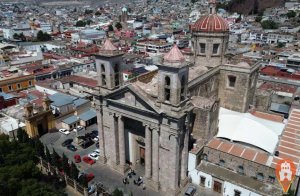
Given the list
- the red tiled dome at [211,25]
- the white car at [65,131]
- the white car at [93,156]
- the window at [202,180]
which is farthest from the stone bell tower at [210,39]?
the white car at [65,131]

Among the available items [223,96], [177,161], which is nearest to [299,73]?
[223,96]

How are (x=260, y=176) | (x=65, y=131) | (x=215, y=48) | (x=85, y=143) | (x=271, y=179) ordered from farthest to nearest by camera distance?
(x=65, y=131) → (x=215, y=48) → (x=85, y=143) → (x=260, y=176) → (x=271, y=179)

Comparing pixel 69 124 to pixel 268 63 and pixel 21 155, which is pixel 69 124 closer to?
pixel 21 155

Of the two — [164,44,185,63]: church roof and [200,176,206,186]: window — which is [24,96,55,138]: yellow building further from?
[200,176,206,186]: window

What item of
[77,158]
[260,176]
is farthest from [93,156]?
[260,176]

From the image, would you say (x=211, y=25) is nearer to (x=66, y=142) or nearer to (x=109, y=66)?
(x=109, y=66)

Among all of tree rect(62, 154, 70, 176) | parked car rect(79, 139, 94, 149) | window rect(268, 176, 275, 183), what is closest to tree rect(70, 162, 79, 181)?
tree rect(62, 154, 70, 176)

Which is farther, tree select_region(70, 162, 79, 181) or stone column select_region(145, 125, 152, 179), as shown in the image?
tree select_region(70, 162, 79, 181)
